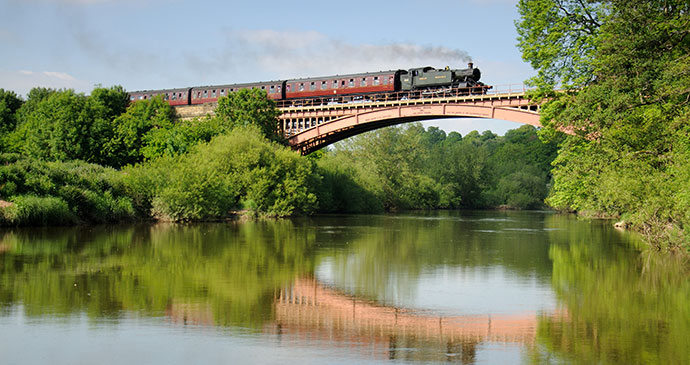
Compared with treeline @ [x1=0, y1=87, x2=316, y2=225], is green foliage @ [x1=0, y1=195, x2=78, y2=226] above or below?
below

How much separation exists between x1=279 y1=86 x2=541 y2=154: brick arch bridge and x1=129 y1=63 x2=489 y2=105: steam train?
0.70m

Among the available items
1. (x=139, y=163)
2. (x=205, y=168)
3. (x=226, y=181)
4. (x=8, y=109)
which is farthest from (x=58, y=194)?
(x=8, y=109)

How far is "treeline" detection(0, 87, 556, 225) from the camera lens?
104 feet

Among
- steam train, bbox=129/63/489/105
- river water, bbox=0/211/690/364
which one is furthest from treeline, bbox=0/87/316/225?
river water, bbox=0/211/690/364

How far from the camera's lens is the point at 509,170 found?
3514 inches

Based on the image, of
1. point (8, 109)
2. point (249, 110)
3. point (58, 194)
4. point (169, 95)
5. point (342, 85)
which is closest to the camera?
point (58, 194)

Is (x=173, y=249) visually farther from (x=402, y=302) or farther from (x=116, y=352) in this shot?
(x=116, y=352)

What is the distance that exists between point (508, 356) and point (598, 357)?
1065 mm

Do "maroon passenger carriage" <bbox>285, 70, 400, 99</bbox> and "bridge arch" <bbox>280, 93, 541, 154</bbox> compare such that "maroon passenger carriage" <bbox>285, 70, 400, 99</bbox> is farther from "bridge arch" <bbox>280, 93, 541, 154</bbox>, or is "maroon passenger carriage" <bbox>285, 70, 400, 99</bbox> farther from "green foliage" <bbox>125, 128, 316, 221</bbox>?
"green foliage" <bbox>125, 128, 316, 221</bbox>

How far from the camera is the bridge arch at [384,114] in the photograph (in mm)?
42844

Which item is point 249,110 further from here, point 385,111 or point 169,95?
point 169,95

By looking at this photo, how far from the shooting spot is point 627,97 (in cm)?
1784

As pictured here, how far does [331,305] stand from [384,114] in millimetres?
37582

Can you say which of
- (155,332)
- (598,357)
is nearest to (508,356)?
(598,357)
